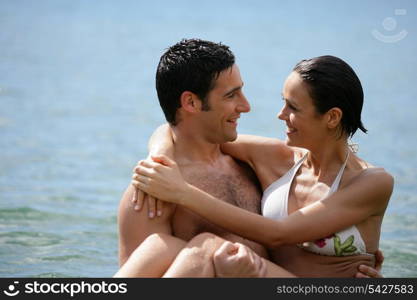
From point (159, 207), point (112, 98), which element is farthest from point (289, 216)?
point (112, 98)

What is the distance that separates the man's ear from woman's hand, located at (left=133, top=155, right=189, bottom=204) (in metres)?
0.49

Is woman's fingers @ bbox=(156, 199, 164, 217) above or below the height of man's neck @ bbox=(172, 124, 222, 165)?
below

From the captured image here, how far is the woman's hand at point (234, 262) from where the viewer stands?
4.56 m

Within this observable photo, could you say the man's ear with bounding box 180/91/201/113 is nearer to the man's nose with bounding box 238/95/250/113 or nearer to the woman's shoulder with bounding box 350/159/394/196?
the man's nose with bounding box 238/95/250/113

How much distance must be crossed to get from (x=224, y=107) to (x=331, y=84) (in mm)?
694

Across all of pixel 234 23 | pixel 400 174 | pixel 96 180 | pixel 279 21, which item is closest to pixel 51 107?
pixel 96 180

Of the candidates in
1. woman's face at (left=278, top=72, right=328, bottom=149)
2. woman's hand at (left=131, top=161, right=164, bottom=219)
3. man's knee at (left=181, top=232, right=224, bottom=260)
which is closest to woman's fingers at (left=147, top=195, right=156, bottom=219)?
woman's hand at (left=131, top=161, right=164, bottom=219)

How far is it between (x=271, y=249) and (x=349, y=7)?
32.7 metres

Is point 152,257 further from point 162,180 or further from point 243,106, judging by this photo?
point 243,106

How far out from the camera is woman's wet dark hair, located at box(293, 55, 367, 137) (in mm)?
4918

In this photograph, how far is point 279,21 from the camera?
35844mm

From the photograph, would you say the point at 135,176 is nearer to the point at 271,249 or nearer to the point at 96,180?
the point at 271,249

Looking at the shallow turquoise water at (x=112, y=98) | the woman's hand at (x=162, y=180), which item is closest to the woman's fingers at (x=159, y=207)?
the woman's hand at (x=162, y=180)

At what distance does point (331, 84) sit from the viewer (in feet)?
16.1
